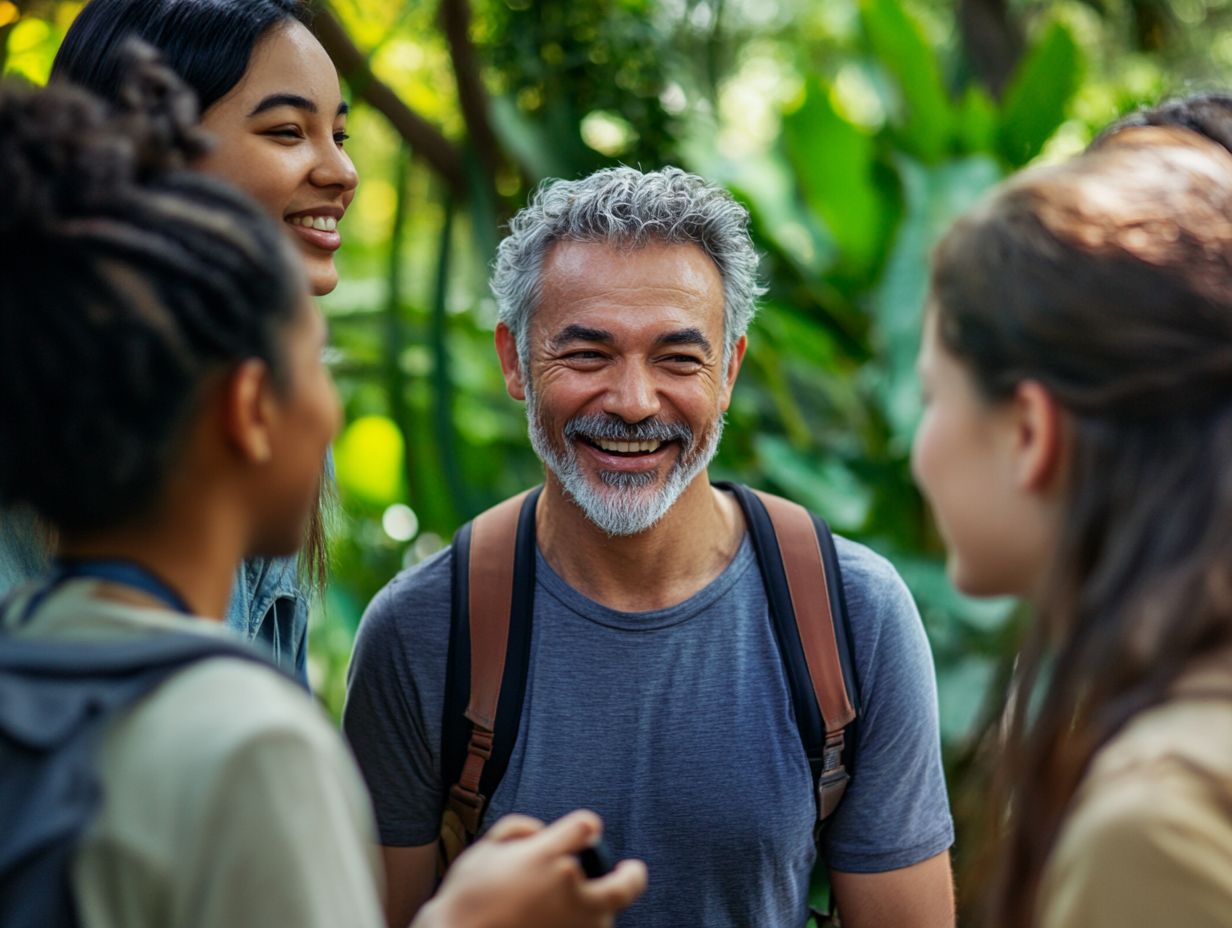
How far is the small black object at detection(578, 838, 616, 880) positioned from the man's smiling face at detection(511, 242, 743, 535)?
83 centimetres

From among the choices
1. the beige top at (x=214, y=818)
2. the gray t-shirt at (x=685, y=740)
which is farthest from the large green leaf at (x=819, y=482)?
the beige top at (x=214, y=818)

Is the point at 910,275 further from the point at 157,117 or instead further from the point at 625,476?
the point at 157,117

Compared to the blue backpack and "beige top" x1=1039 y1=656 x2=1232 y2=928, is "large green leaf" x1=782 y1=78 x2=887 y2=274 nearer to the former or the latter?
"beige top" x1=1039 y1=656 x2=1232 y2=928

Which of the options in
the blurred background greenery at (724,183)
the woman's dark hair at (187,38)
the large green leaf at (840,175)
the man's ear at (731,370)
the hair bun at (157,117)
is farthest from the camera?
the large green leaf at (840,175)

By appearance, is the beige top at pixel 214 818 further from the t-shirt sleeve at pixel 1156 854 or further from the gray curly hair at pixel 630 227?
the gray curly hair at pixel 630 227

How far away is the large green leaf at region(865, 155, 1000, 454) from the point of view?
4156 millimetres

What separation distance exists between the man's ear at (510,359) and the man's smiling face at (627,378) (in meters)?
0.13

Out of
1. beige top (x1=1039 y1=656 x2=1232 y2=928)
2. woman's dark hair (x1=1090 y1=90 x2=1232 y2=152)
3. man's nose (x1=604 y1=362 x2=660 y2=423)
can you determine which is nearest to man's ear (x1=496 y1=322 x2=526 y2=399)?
man's nose (x1=604 y1=362 x2=660 y2=423)

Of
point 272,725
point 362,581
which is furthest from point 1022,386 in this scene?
point 362,581

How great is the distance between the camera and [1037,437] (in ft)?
4.25

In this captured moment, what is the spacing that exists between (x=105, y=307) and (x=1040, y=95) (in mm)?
4206

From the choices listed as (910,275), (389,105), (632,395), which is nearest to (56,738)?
(632,395)

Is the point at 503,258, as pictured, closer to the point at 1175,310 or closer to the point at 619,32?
the point at 1175,310

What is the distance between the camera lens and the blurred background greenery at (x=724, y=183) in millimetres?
4262
